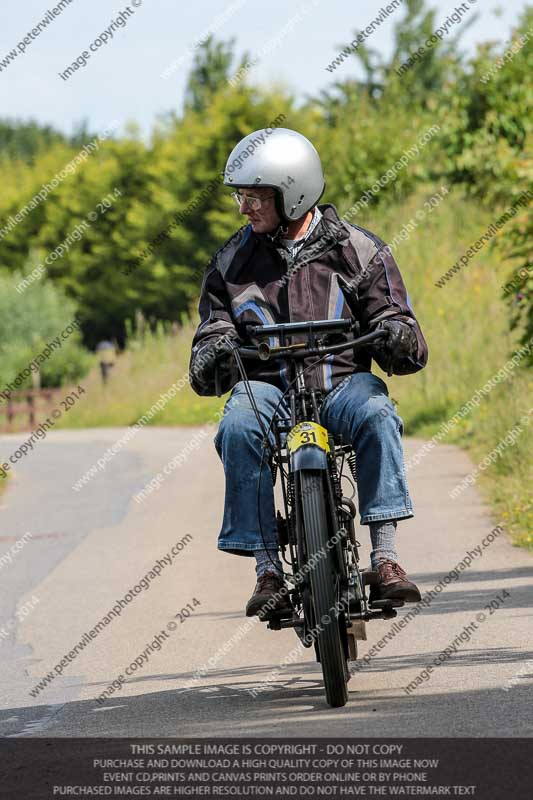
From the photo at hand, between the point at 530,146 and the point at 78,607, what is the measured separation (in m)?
7.82

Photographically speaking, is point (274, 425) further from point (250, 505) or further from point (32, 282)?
point (32, 282)

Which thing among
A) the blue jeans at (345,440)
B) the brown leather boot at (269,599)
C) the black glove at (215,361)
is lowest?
the brown leather boot at (269,599)

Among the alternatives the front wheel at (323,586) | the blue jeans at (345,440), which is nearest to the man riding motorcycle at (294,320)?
the blue jeans at (345,440)

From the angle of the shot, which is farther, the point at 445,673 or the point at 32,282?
the point at 32,282

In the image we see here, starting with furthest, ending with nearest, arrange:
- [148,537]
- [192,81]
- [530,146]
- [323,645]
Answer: [192,81] → [530,146] → [148,537] → [323,645]

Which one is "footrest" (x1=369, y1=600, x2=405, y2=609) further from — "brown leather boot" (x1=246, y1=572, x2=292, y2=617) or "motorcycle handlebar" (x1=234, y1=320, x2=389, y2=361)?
"motorcycle handlebar" (x1=234, y1=320, x2=389, y2=361)

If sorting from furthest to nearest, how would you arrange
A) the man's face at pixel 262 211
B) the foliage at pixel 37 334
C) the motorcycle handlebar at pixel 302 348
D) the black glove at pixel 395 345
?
the foliage at pixel 37 334, the man's face at pixel 262 211, the black glove at pixel 395 345, the motorcycle handlebar at pixel 302 348

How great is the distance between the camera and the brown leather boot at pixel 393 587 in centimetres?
581

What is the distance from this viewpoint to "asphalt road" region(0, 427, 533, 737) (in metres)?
5.53

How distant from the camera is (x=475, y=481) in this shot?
13.5 metres

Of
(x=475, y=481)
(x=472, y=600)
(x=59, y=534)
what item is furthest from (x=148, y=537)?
(x=472, y=600)

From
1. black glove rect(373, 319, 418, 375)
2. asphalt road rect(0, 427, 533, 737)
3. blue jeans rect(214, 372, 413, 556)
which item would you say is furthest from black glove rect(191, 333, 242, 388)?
asphalt road rect(0, 427, 533, 737)
